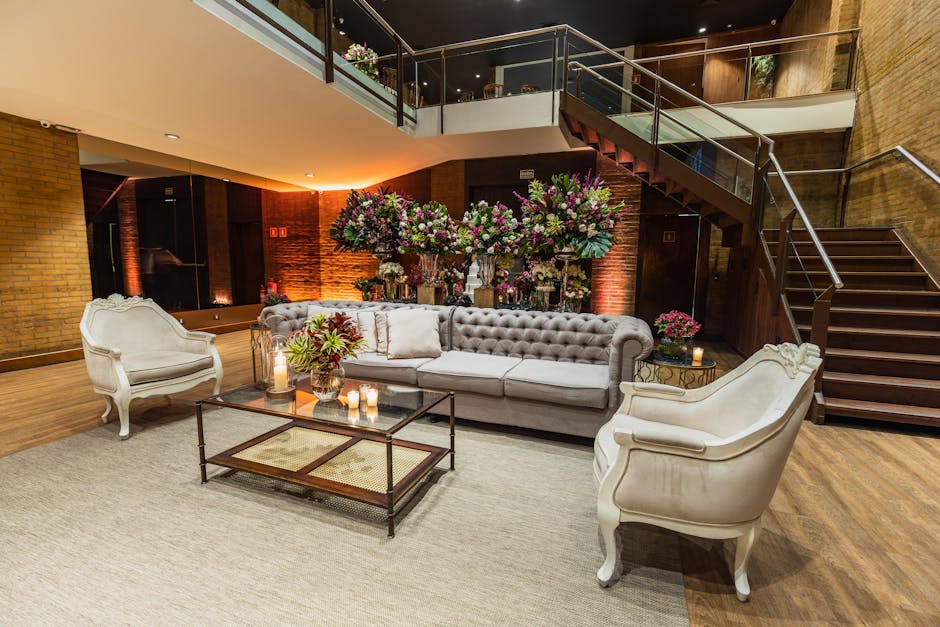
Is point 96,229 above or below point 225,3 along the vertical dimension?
below

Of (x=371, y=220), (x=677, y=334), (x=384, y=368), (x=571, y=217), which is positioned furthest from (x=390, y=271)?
(x=677, y=334)

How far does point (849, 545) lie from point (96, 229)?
918 cm

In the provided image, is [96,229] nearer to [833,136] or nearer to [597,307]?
[597,307]

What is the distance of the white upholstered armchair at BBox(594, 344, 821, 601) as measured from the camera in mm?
1618

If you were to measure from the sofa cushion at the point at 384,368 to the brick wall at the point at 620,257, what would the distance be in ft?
16.9

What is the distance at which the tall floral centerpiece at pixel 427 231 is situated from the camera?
4.27 m

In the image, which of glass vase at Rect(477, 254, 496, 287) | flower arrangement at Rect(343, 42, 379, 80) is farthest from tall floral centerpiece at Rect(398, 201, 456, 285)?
flower arrangement at Rect(343, 42, 379, 80)

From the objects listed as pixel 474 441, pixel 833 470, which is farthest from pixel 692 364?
pixel 474 441

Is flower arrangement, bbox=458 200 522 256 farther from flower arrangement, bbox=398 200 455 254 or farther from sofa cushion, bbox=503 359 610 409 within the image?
sofa cushion, bbox=503 359 610 409

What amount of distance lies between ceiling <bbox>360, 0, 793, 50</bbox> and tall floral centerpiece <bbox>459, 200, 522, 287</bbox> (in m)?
4.80

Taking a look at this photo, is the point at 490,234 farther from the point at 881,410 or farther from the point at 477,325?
the point at 881,410

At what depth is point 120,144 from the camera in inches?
251

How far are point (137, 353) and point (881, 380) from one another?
6602mm

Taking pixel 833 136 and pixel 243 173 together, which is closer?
pixel 833 136
